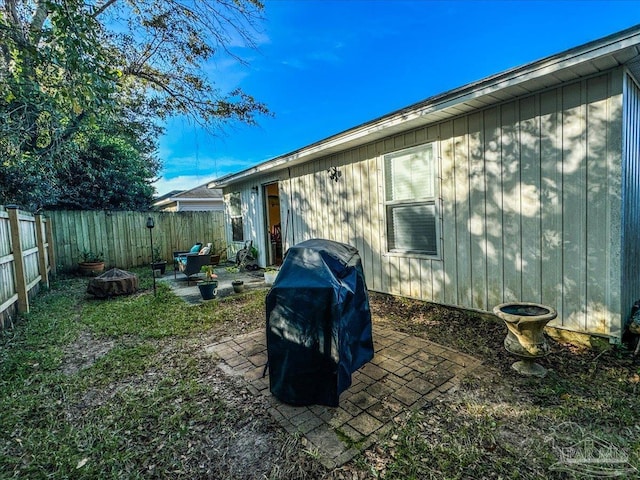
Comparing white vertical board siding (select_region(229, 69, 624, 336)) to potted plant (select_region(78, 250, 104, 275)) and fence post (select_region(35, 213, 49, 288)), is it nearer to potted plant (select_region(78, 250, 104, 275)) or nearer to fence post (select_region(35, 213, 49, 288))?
fence post (select_region(35, 213, 49, 288))

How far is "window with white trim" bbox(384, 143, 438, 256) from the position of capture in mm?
4203

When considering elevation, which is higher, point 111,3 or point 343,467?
point 111,3

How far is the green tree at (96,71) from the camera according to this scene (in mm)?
2990

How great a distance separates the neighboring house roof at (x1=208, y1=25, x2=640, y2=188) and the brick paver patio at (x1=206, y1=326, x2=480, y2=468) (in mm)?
2768

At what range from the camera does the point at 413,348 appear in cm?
323

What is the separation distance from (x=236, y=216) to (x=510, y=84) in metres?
8.18

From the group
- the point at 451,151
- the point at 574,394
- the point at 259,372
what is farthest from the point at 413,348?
the point at 451,151

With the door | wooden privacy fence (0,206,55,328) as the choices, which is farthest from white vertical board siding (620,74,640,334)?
wooden privacy fence (0,206,55,328)

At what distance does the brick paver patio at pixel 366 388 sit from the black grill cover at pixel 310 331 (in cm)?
13

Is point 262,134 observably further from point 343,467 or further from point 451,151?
point 343,467

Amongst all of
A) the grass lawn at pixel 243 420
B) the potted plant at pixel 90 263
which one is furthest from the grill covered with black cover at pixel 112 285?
the potted plant at pixel 90 263

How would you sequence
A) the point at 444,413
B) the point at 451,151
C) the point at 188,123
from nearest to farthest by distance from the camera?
the point at 444,413
the point at 451,151
the point at 188,123

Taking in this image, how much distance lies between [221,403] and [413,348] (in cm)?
199

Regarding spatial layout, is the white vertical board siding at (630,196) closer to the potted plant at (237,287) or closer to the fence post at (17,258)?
the potted plant at (237,287)
